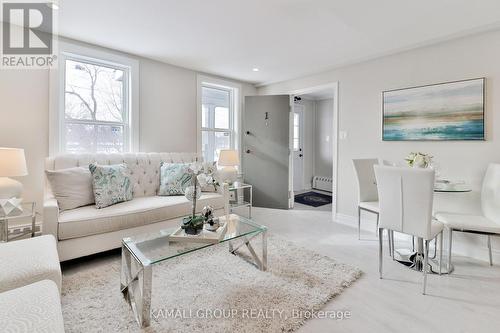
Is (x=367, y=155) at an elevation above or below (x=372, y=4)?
below

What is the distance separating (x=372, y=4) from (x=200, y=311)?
272cm

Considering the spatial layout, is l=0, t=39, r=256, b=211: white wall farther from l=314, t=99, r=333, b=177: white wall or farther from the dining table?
the dining table

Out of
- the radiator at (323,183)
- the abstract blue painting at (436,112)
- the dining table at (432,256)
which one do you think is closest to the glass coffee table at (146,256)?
the dining table at (432,256)

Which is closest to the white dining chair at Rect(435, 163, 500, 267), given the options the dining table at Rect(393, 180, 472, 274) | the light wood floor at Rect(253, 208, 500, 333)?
the dining table at Rect(393, 180, 472, 274)

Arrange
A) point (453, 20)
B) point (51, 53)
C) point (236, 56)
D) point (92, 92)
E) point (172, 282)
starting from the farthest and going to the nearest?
point (236, 56) < point (92, 92) < point (51, 53) < point (453, 20) < point (172, 282)

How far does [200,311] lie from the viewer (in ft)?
5.36

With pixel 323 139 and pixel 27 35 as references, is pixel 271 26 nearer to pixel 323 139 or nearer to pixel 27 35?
pixel 27 35

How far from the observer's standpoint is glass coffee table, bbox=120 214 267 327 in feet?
4.81

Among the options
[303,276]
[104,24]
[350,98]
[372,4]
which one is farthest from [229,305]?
[350,98]

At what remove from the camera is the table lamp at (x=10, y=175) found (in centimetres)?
211

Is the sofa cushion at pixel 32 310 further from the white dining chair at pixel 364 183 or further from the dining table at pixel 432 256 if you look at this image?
the white dining chair at pixel 364 183

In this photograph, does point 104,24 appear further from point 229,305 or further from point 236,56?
point 229,305

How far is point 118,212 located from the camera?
233 centimetres

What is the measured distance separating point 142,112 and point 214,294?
104 inches
